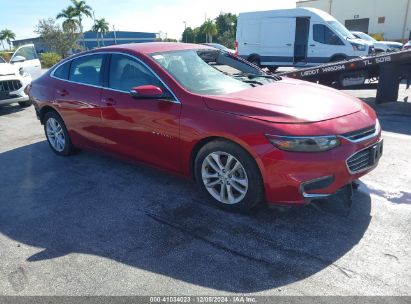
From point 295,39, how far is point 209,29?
51179mm

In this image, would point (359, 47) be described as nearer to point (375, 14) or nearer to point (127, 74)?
point (127, 74)

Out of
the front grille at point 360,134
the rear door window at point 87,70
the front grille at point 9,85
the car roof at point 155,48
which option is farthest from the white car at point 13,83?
the front grille at point 360,134

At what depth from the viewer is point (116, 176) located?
15.4 feet

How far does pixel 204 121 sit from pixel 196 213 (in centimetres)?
92

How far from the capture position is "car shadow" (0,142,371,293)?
9.10ft

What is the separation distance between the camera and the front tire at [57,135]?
5363 mm

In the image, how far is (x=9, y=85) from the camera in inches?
360

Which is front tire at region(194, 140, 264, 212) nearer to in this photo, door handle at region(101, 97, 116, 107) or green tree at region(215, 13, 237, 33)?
door handle at region(101, 97, 116, 107)

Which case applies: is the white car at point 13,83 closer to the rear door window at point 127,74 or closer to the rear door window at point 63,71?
the rear door window at point 63,71

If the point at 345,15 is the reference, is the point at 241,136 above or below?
below

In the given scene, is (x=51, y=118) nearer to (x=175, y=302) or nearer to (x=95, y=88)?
(x=95, y=88)

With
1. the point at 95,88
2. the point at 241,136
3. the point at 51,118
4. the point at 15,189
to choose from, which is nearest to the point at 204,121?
the point at 241,136

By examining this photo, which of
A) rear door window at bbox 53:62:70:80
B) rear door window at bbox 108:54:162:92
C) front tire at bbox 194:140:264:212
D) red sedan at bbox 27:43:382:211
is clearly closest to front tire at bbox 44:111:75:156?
red sedan at bbox 27:43:382:211

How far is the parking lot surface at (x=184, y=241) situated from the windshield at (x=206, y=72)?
3.91ft
